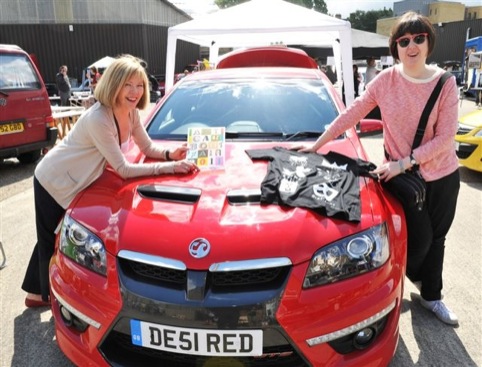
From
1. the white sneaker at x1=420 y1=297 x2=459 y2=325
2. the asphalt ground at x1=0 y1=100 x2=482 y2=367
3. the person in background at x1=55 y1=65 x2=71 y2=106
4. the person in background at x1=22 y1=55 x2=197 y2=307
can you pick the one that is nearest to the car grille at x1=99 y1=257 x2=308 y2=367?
the person in background at x1=22 y1=55 x2=197 y2=307

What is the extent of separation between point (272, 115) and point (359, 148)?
0.67 meters

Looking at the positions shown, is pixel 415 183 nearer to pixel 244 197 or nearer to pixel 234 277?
pixel 244 197

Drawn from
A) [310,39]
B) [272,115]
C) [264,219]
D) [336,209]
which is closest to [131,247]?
[264,219]

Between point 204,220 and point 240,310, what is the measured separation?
44 cm

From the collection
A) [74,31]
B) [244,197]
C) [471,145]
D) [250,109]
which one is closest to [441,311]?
[244,197]

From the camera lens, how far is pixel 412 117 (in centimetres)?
245

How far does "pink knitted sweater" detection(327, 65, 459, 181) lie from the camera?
236 centimetres

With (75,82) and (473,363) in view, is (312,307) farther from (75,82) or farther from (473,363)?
(75,82)

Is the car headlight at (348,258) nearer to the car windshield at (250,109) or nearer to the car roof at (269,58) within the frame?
the car windshield at (250,109)

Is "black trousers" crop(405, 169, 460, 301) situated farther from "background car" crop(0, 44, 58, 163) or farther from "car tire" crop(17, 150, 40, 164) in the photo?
"car tire" crop(17, 150, 40, 164)

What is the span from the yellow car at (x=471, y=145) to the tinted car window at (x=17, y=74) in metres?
6.46

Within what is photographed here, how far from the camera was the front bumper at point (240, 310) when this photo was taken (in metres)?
1.73

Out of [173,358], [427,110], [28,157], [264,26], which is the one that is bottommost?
[28,157]

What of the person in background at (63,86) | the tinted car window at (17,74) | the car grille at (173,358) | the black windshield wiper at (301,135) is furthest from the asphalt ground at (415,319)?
the person in background at (63,86)
